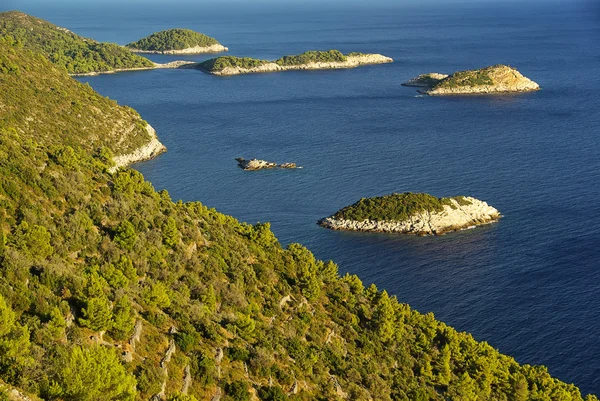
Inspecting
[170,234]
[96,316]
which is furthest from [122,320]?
[170,234]

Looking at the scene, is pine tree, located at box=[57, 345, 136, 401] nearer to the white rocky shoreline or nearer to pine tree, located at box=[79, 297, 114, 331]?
pine tree, located at box=[79, 297, 114, 331]

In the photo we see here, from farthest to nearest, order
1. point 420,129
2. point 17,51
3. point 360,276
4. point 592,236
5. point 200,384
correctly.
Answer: point 420,129 < point 17,51 < point 592,236 < point 360,276 < point 200,384

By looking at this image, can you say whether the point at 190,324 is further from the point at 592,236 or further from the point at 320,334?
the point at 592,236

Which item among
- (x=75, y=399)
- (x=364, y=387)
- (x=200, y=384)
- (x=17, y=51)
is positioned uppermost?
(x=17, y=51)

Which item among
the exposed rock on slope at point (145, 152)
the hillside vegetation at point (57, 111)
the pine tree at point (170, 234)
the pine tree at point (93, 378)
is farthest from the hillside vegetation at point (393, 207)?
the pine tree at point (93, 378)

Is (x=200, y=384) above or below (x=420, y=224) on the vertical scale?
above

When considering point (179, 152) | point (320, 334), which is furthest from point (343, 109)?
point (320, 334)

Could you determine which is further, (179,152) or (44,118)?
(179,152)
